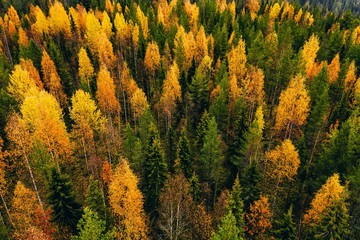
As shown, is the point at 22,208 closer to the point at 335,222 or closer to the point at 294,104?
the point at 335,222

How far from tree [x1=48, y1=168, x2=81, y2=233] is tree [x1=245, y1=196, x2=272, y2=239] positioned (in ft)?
71.9

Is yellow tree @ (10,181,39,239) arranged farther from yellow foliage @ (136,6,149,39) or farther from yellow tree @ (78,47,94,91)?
yellow foliage @ (136,6,149,39)

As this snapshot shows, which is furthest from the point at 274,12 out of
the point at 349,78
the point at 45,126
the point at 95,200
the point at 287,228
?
the point at 95,200

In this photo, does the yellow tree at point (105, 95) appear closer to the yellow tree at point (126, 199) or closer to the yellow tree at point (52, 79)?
the yellow tree at point (52, 79)

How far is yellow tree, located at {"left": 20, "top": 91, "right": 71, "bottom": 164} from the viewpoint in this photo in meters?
41.3

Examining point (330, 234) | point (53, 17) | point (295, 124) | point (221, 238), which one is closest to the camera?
point (221, 238)

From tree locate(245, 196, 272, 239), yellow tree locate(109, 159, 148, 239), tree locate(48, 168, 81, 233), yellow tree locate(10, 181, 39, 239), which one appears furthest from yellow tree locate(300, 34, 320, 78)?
yellow tree locate(10, 181, 39, 239)

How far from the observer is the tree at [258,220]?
36.6 m

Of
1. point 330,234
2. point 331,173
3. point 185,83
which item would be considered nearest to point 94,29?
point 185,83

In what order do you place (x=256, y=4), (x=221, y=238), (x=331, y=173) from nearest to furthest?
(x=221, y=238) < (x=331, y=173) < (x=256, y=4)

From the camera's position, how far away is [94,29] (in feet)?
254

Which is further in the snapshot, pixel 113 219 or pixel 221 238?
pixel 113 219

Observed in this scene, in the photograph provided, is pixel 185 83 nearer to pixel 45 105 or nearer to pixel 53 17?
pixel 45 105

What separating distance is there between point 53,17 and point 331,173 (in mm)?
82105
